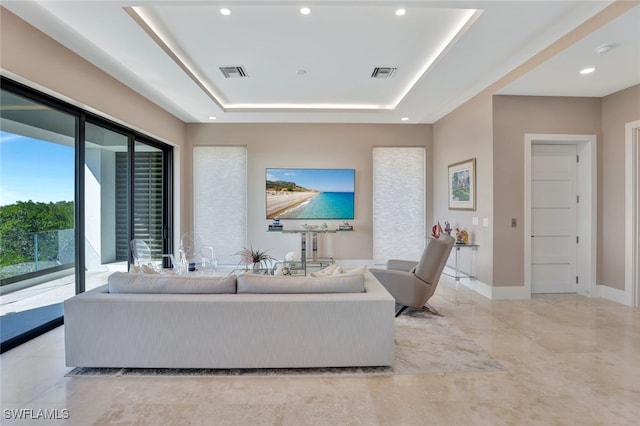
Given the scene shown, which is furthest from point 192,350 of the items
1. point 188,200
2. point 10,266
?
point 188,200

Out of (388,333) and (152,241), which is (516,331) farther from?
(152,241)

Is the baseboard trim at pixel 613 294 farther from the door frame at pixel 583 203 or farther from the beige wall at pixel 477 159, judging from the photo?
the beige wall at pixel 477 159

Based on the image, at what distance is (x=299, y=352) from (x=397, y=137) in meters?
5.10

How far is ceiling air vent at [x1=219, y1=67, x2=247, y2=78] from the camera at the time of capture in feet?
12.8

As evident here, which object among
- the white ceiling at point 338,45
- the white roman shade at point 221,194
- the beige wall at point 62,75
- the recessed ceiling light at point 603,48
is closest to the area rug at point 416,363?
the beige wall at point 62,75

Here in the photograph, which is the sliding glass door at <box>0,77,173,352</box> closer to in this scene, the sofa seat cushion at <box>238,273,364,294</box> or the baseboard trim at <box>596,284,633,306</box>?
the sofa seat cushion at <box>238,273,364,294</box>

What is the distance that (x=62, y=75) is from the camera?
3109 millimetres

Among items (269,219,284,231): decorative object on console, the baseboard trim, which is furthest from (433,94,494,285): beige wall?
(269,219,284,231): decorative object on console

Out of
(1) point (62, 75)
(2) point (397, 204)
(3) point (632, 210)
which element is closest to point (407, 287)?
(2) point (397, 204)

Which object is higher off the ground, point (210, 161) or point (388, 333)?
point (210, 161)

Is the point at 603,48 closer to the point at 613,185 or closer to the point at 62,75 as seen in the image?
the point at 613,185

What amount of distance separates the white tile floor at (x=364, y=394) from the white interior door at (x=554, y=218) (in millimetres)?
1787

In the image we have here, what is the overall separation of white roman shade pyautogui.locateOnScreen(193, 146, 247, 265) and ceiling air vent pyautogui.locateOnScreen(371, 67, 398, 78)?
320cm

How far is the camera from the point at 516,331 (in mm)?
3213
